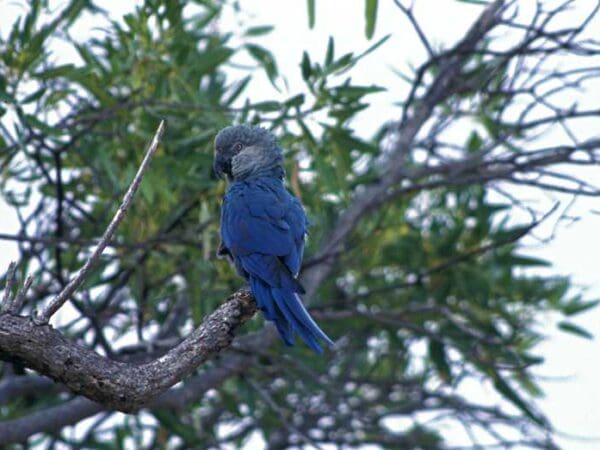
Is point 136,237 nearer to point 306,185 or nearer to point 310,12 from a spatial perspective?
point 306,185

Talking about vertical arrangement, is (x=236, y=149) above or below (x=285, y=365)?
above

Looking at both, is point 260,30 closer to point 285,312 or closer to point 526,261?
point 526,261

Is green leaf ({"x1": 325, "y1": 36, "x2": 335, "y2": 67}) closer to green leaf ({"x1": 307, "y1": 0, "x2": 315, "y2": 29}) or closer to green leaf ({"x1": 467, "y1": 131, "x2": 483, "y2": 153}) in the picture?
green leaf ({"x1": 307, "y1": 0, "x2": 315, "y2": 29})

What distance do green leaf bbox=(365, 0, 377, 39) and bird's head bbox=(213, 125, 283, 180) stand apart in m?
0.63

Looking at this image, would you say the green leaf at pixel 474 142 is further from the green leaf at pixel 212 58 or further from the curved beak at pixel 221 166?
the curved beak at pixel 221 166

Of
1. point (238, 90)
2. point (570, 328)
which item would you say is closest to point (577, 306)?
point (570, 328)

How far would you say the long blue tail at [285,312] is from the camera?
3.94 metres

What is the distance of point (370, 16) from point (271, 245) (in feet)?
3.74

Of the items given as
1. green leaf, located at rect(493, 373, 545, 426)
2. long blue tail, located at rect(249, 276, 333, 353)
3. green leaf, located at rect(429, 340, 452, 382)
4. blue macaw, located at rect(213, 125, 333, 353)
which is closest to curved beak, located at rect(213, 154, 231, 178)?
blue macaw, located at rect(213, 125, 333, 353)

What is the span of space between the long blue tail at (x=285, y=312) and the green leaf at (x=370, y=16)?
1400 mm

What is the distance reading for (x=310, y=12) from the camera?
519 cm

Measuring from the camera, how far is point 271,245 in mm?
4570

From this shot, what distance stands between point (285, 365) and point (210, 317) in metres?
2.39

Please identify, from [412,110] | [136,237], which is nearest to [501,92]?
[412,110]
